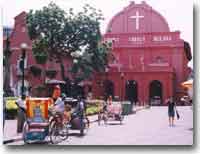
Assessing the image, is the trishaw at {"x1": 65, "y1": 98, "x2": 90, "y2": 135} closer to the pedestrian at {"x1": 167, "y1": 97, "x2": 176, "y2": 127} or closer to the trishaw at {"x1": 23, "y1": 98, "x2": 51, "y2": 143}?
the trishaw at {"x1": 23, "y1": 98, "x2": 51, "y2": 143}

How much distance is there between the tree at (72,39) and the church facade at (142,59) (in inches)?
5.1

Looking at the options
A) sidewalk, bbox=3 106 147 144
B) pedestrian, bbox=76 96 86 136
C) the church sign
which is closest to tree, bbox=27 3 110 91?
the church sign

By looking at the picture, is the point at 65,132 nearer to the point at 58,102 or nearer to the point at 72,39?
the point at 58,102

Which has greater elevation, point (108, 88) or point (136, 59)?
point (136, 59)

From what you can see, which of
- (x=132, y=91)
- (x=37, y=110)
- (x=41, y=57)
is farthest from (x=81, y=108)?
(x=41, y=57)

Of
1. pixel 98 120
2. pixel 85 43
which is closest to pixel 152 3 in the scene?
pixel 85 43

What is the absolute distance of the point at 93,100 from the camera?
7.73 meters

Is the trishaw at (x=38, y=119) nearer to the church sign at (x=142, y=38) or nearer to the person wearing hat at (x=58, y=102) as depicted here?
the person wearing hat at (x=58, y=102)

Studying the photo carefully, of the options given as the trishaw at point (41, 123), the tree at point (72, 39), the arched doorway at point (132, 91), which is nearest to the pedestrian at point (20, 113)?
the trishaw at point (41, 123)

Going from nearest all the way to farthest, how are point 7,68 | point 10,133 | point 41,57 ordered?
point 10,133 → point 7,68 → point 41,57

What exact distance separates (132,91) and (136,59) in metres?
0.35

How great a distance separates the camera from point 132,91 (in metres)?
7.81

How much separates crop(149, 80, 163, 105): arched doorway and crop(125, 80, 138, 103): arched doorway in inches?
6.3

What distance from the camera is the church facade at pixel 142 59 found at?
767 cm
